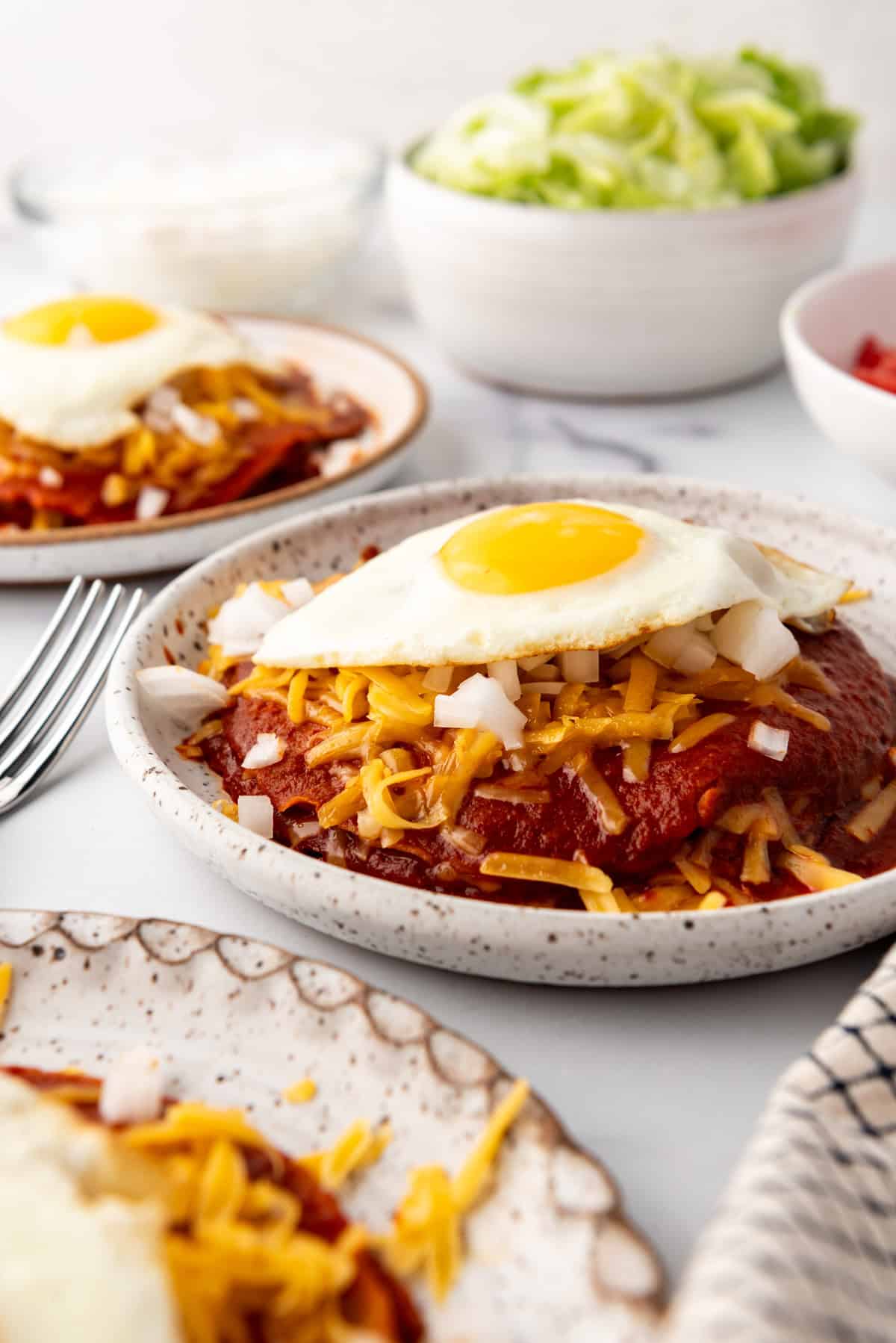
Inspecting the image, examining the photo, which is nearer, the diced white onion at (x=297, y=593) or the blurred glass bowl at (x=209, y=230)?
the diced white onion at (x=297, y=593)

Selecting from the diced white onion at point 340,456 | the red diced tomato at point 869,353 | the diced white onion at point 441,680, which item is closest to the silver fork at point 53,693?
the diced white onion at point 441,680

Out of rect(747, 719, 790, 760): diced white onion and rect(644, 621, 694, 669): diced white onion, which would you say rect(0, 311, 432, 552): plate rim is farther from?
rect(747, 719, 790, 760): diced white onion

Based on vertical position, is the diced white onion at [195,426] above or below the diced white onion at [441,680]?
below

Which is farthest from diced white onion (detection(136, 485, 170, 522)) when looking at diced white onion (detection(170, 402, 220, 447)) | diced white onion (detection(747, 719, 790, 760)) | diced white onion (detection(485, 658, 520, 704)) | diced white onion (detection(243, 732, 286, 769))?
diced white onion (detection(747, 719, 790, 760))

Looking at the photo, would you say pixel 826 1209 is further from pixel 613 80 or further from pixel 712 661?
pixel 613 80

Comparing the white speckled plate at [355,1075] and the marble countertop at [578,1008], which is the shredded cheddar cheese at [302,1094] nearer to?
the white speckled plate at [355,1075]

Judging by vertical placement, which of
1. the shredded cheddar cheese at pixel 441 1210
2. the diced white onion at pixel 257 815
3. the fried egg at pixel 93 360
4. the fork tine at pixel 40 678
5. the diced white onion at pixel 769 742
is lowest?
the fork tine at pixel 40 678

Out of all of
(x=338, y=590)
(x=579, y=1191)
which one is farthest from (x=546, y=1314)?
(x=338, y=590)
